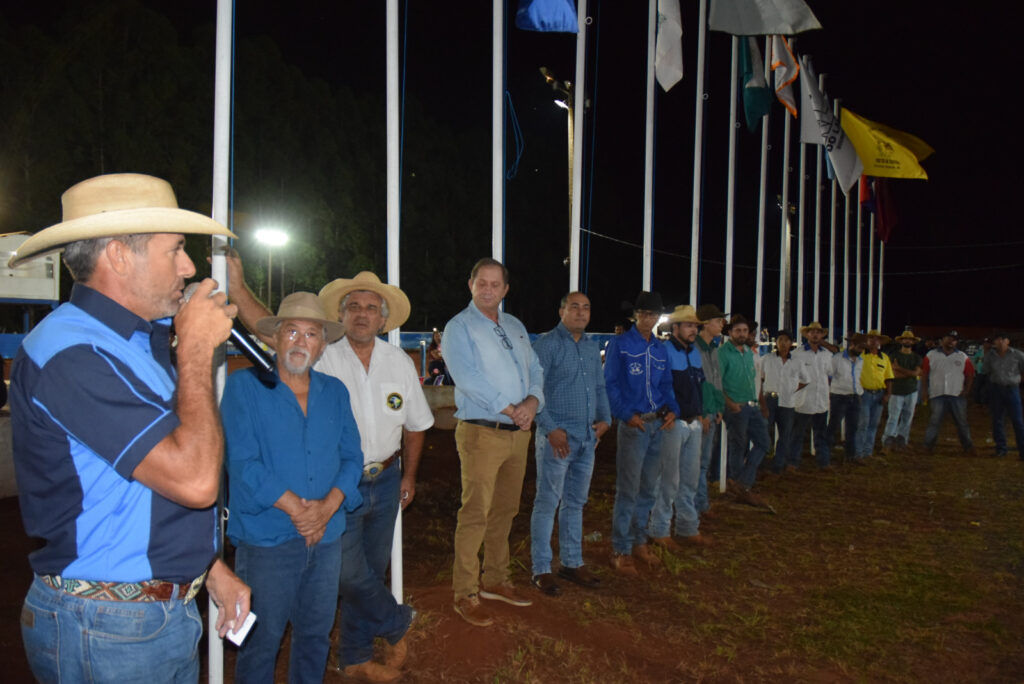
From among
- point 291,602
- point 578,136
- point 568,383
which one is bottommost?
point 291,602

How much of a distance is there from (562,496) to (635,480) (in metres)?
0.79

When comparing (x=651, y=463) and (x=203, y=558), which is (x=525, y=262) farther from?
(x=203, y=558)

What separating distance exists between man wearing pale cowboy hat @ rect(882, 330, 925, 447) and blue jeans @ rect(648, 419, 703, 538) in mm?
7684

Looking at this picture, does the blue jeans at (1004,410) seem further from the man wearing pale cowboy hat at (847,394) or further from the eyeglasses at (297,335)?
the eyeglasses at (297,335)

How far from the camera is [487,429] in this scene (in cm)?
475

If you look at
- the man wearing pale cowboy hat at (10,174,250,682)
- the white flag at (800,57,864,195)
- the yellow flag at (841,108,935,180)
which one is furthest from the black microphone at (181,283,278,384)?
the yellow flag at (841,108,935,180)

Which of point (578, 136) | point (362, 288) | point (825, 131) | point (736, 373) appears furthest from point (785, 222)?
point (362, 288)

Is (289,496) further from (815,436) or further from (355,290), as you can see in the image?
(815,436)

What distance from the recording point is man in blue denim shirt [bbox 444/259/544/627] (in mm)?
4750

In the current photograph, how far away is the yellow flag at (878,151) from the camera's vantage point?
1305 cm

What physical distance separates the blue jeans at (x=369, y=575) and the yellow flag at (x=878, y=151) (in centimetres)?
1234

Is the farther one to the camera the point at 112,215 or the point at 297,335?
the point at 297,335

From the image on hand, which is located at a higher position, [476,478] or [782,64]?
[782,64]

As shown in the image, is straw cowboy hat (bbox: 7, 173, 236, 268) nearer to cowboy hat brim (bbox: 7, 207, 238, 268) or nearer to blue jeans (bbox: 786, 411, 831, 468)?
cowboy hat brim (bbox: 7, 207, 238, 268)
